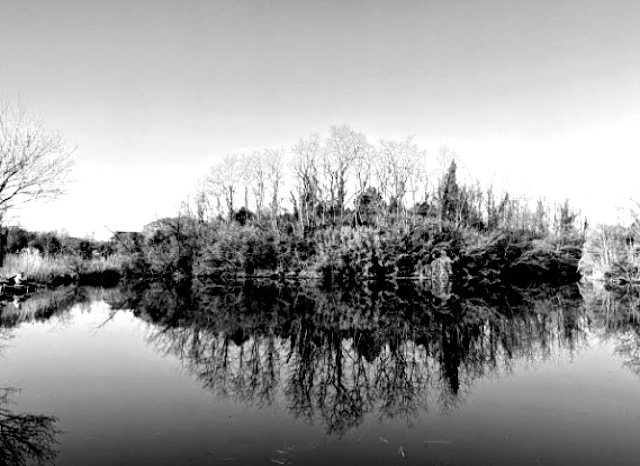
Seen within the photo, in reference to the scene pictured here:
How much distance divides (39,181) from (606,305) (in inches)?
932

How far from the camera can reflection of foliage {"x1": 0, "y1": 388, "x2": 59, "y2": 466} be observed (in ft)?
16.4

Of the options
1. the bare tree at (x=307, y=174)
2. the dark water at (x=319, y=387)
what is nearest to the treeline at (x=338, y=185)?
the bare tree at (x=307, y=174)

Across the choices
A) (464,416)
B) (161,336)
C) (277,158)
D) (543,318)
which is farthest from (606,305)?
(277,158)

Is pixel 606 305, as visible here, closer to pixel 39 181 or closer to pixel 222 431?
pixel 222 431

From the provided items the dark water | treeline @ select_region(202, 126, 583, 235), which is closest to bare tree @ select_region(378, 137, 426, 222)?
treeline @ select_region(202, 126, 583, 235)

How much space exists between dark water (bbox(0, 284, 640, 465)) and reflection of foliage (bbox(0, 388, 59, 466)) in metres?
0.04

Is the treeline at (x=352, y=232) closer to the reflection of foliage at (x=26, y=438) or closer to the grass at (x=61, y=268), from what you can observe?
the grass at (x=61, y=268)

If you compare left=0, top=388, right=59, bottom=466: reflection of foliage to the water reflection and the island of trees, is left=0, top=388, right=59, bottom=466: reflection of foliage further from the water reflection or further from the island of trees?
the island of trees

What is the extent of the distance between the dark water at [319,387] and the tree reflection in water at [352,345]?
0.18 feet

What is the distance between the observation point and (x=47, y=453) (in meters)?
5.13

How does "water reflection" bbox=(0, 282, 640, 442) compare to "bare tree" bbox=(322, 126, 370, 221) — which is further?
"bare tree" bbox=(322, 126, 370, 221)

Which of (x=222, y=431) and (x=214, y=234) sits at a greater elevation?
(x=214, y=234)

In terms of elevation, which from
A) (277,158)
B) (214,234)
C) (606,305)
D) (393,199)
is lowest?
(606,305)

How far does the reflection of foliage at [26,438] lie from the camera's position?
4996 millimetres
